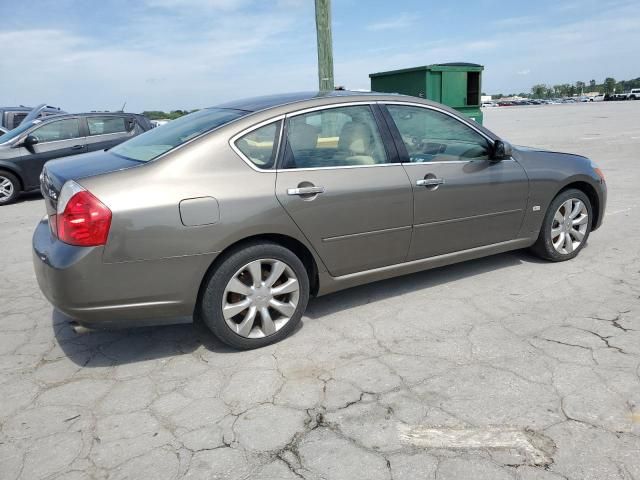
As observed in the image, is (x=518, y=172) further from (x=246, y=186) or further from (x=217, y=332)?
(x=217, y=332)

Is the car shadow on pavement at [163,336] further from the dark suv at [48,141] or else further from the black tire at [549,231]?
the dark suv at [48,141]

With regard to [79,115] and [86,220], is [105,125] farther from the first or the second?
[86,220]

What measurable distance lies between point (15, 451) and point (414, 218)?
2.74m

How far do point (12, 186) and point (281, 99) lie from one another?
747 cm

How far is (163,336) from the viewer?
368 cm

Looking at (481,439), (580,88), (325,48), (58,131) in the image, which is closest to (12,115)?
(58,131)

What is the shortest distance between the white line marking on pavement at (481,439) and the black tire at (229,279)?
3.85 feet

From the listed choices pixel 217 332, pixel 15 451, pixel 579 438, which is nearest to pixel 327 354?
pixel 217 332

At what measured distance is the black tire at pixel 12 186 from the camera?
923 cm

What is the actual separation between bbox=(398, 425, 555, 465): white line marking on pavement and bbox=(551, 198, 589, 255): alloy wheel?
8.92 ft

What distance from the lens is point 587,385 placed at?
112 inches

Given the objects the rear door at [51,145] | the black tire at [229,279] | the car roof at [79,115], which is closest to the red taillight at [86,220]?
the black tire at [229,279]

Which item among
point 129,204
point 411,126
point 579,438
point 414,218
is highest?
point 411,126

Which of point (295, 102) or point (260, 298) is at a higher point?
point (295, 102)
